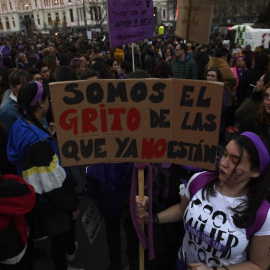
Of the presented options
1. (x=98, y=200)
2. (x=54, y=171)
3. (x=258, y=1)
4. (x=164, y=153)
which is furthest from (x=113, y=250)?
(x=258, y=1)

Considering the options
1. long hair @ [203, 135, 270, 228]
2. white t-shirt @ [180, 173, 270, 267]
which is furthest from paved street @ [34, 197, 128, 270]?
long hair @ [203, 135, 270, 228]

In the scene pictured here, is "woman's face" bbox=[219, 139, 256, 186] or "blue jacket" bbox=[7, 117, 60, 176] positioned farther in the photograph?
"blue jacket" bbox=[7, 117, 60, 176]

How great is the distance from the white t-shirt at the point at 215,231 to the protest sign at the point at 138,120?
231mm

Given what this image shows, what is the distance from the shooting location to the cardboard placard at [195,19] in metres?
3.99

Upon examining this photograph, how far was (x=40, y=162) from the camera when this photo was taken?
2.12m

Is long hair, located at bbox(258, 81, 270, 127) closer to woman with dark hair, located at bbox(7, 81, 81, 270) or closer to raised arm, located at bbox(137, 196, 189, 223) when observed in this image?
raised arm, located at bbox(137, 196, 189, 223)

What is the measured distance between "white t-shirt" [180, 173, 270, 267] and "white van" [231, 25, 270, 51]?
569 inches

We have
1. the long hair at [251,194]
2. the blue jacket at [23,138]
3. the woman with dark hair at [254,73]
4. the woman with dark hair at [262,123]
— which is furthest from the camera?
the woman with dark hair at [254,73]

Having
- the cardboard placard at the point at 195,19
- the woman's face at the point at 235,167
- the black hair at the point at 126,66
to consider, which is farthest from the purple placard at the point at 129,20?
the woman's face at the point at 235,167

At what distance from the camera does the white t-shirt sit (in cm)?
156

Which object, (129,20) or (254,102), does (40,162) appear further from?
(129,20)

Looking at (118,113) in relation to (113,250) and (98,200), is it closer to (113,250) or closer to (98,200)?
(98,200)

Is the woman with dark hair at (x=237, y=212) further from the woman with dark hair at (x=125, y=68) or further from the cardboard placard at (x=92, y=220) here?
the woman with dark hair at (x=125, y=68)

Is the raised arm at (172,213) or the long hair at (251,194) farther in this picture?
the raised arm at (172,213)
